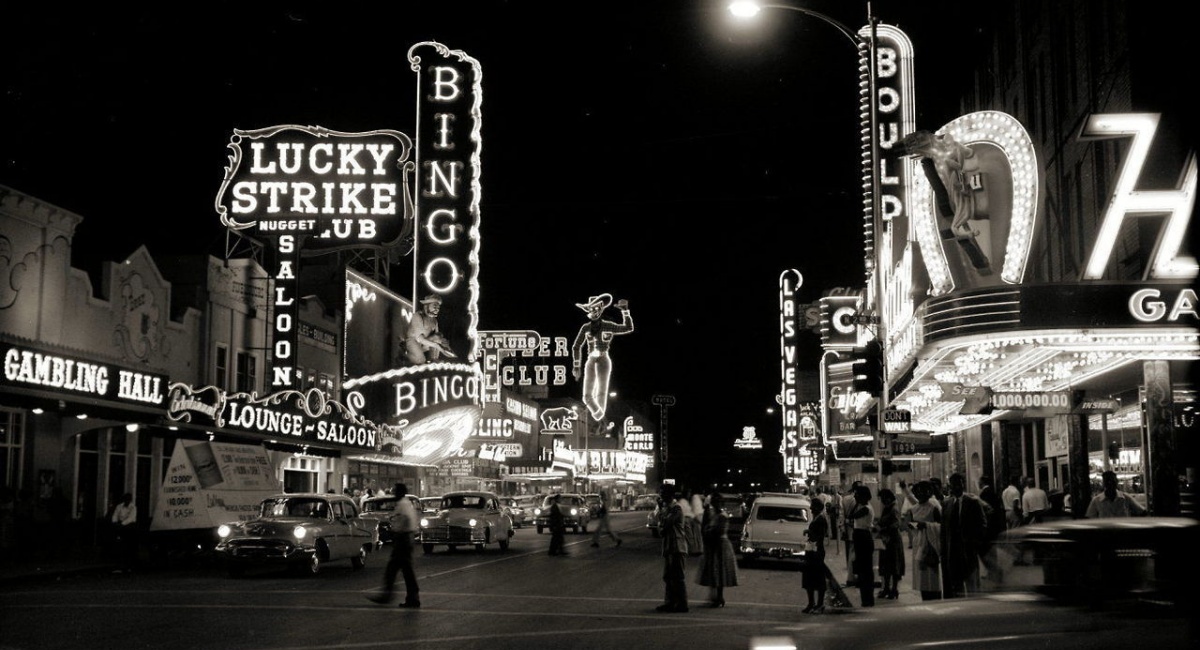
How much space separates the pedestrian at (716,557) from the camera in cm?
1752

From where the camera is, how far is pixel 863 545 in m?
17.2

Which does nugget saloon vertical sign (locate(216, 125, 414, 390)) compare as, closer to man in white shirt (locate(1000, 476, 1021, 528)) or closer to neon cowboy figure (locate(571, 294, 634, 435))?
man in white shirt (locate(1000, 476, 1021, 528))

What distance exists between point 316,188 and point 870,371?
29119mm

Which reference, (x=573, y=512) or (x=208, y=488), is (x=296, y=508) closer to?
(x=208, y=488)

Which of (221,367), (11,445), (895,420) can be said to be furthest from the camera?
(221,367)

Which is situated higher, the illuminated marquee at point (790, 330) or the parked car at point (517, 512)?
the illuminated marquee at point (790, 330)

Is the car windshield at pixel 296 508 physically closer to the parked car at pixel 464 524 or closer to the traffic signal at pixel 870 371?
the parked car at pixel 464 524

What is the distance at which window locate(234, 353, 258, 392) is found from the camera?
39188mm

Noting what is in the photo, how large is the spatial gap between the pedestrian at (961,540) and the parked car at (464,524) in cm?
1800

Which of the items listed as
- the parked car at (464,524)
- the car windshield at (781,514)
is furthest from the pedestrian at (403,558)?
the parked car at (464,524)

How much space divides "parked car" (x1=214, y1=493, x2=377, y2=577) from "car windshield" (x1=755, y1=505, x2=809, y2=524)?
8.85 metres

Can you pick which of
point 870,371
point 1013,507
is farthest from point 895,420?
point 1013,507

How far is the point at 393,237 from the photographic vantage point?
45500 millimetres

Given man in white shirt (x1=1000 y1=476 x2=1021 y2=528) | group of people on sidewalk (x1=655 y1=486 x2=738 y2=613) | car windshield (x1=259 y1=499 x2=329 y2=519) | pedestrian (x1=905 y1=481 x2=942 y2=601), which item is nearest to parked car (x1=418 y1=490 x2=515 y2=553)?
car windshield (x1=259 y1=499 x2=329 y2=519)
